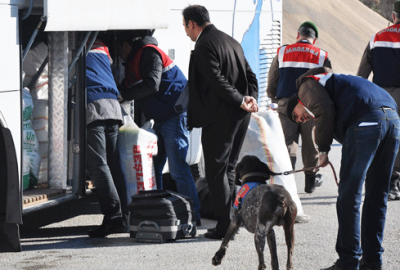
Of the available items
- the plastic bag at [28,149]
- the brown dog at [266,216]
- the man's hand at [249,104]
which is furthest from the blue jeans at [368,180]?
the plastic bag at [28,149]

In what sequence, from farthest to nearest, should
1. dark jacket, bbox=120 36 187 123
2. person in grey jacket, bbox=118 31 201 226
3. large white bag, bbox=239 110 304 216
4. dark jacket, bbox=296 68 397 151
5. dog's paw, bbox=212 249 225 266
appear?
1. large white bag, bbox=239 110 304 216
2. person in grey jacket, bbox=118 31 201 226
3. dark jacket, bbox=120 36 187 123
4. dog's paw, bbox=212 249 225 266
5. dark jacket, bbox=296 68 397 151

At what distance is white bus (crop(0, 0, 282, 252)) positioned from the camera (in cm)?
513

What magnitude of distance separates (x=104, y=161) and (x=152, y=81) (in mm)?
793

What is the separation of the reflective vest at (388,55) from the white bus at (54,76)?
212cm

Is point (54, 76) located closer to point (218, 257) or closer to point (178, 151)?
point (178, 151)

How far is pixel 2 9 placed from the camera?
16.1ft

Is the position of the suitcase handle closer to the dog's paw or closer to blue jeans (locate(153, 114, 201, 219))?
blue jeans (locate(153, 114, 201, 219))

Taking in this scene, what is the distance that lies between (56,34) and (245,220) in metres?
2.13

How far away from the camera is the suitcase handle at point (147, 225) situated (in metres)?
5.88

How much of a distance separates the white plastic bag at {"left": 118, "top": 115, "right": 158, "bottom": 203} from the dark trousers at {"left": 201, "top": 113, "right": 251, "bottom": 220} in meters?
0.63

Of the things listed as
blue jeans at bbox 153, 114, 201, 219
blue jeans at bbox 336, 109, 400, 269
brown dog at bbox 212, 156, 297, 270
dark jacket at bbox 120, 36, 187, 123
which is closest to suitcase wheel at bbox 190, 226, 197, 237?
blue jeans at bbox 153, 114, 201, 219

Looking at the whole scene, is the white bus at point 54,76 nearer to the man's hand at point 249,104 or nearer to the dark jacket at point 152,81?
the dark jacket at point 152,81

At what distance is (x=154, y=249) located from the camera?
569cm

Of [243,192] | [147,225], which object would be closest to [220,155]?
[147,225]
